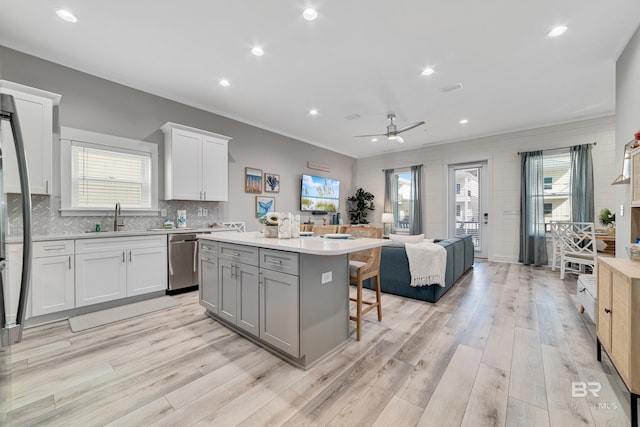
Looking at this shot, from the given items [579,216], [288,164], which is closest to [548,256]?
[579,216]

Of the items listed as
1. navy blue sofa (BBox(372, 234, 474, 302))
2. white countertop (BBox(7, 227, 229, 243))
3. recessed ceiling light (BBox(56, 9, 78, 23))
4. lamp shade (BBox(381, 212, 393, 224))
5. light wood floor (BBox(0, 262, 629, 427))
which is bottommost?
light wood floor (BBox(0, 262, 629, 427))

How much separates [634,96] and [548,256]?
395 centimetres

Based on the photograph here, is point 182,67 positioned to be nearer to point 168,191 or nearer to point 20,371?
point 168,191

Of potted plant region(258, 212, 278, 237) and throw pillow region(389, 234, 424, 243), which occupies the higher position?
potted plant region(258, 212, 278, 237)

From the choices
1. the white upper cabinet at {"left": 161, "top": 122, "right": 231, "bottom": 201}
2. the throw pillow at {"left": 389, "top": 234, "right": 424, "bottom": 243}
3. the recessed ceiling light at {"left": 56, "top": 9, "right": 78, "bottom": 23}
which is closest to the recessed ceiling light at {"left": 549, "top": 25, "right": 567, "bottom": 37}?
the throw pillow at {"left": 389, "top": 234, "right": 424, "bottom": 243}

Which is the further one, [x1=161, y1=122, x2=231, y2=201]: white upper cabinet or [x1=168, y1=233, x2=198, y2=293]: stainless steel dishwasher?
[x1=161, y1=122, x2=231, y2=201]: white upper cabinet

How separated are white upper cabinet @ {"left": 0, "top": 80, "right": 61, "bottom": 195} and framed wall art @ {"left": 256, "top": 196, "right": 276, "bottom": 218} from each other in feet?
10.2

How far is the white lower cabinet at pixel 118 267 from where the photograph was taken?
296 cm

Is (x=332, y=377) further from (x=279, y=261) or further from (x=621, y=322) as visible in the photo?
(x=621, y=322)

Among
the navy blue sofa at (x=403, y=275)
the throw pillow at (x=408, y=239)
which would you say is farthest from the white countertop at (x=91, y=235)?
the throw pillow at (x=408, y=239)

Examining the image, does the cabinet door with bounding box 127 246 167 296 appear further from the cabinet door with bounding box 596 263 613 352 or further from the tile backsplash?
the cabinet door with bounding box 596 263 613 352

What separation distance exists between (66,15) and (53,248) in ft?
7.63

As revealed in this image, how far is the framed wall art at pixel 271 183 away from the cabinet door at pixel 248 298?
11.5 feet

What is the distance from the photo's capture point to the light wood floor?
151cm
